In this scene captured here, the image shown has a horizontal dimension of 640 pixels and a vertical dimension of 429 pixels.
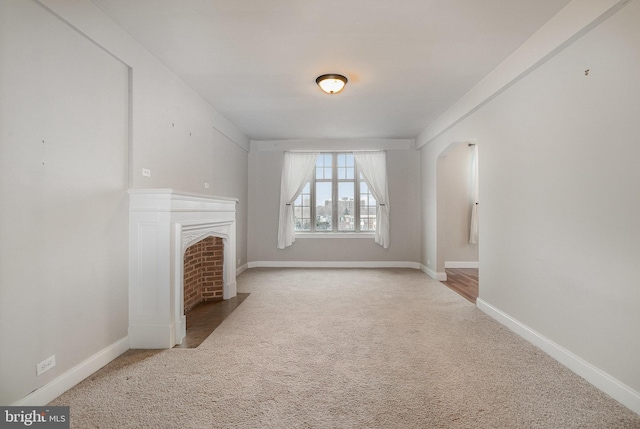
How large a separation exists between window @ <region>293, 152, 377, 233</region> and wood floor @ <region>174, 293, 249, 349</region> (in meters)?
2.82

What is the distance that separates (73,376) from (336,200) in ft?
17.6

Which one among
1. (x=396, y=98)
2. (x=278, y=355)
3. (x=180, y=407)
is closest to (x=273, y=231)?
(x=396, y=98)

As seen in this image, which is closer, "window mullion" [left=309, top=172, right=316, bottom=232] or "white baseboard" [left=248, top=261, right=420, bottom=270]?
"white baseboard" [left=248, top=261, right=420, bottom=270]

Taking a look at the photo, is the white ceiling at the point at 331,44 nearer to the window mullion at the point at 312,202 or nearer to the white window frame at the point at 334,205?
the white window frame at the point at 334,205

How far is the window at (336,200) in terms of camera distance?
682 cm

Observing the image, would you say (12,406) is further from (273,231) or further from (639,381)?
(273,231)

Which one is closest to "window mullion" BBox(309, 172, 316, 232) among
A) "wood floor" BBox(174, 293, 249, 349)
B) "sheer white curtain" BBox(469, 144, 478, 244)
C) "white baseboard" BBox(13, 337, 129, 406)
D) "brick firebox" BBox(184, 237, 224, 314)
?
"wood floor" BBox(174, 293, 249, 349)

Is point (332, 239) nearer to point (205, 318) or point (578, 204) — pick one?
point (205, 318)

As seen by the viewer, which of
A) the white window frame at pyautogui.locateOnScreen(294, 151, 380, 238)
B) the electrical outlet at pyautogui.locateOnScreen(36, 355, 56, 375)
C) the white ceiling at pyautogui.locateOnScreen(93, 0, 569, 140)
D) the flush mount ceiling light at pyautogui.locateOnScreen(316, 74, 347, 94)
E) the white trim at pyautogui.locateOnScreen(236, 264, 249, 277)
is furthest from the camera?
the white window frame at pyautogui.locateOnScreen(294, 151, 380, 238)

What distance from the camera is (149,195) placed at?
8.71 feet

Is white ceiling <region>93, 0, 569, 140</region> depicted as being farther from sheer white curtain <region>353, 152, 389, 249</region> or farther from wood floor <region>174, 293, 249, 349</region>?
wood floor <region>174, 293, 249, 349</region>

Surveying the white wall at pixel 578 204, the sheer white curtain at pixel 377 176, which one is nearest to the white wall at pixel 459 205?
the sheer white curtain at pixel 377 176

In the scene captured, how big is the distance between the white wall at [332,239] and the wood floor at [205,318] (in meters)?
2.31

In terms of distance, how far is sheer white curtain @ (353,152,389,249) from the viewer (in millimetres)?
6539
